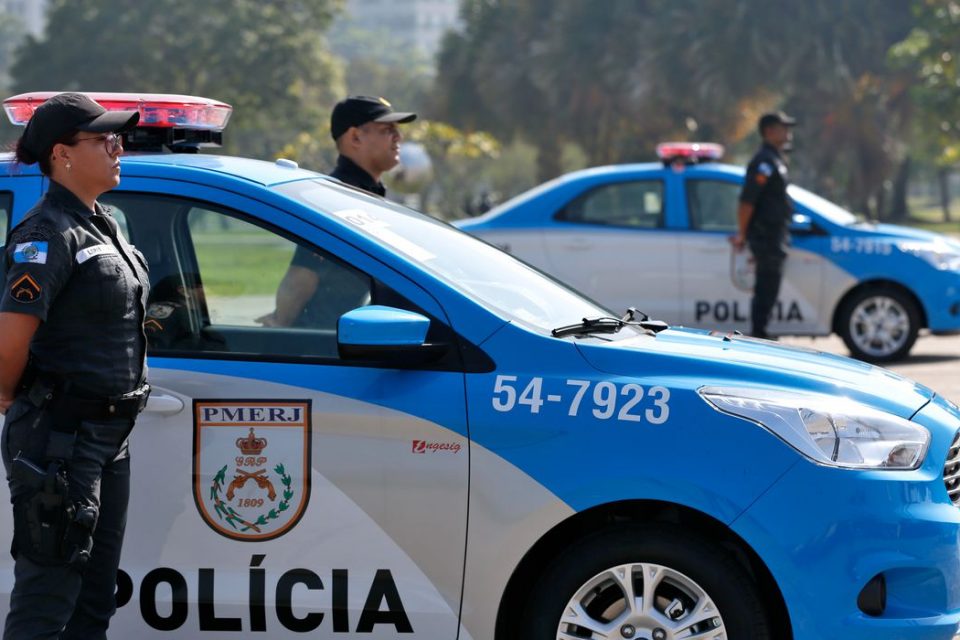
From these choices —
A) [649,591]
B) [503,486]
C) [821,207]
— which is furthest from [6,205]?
[821,207]

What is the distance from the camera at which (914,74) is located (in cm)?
3950

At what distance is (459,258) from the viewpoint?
429 centimetres

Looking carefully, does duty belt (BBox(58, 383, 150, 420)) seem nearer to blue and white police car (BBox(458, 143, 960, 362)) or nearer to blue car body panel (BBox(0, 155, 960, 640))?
blue car body panel (BBox(0, 155, 960, 640))

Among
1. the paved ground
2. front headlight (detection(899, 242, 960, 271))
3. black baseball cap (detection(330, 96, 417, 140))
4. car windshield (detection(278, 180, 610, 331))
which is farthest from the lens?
front headlight (detection(899, 242, 960, 271))

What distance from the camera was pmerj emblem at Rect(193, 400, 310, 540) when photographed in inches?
149

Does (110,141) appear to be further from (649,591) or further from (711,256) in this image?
(711,256)

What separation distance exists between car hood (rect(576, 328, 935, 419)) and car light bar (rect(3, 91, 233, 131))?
1474mm

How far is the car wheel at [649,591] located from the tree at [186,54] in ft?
181

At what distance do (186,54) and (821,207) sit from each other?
50.9 m

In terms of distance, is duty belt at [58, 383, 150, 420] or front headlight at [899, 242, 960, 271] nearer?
duty belt at [58, 383, 150, 420]

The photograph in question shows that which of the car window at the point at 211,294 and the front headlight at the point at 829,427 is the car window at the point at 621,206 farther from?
the front headlight at the point at 829,427

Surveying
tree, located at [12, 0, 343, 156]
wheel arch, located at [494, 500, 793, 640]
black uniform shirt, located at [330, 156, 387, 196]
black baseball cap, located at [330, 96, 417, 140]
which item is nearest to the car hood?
wheel arch, located at [494, 500, 793, 640]

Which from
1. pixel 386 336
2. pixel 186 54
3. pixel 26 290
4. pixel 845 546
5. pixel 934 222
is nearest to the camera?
pixel 26 290

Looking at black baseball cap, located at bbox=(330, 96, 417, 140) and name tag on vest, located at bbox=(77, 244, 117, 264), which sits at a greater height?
black baseball cap, located at bbox=(330, 96, 417, 140)
